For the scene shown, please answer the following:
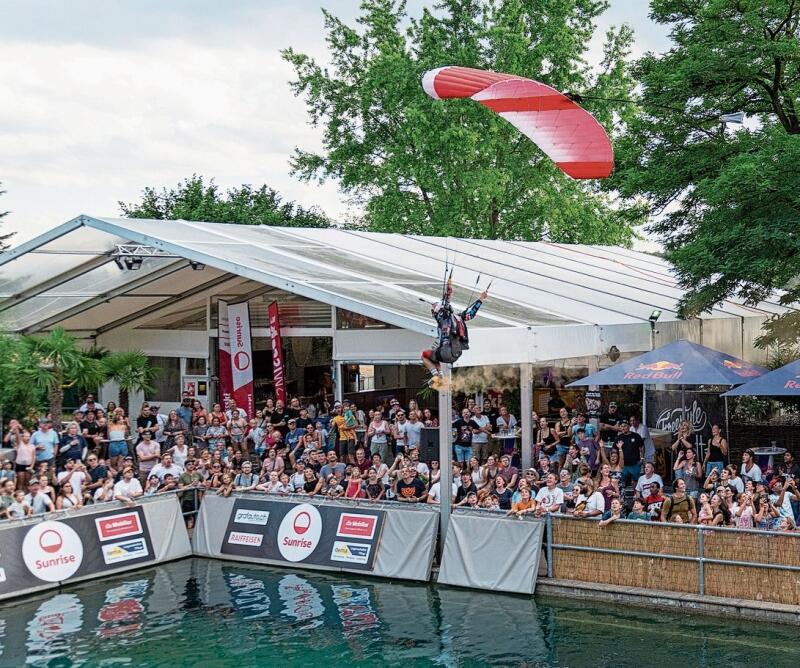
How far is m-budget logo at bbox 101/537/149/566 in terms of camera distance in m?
16.8

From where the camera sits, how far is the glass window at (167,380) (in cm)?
2727

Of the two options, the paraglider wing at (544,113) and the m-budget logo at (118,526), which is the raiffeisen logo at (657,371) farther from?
the m-budget logo at (118,526)

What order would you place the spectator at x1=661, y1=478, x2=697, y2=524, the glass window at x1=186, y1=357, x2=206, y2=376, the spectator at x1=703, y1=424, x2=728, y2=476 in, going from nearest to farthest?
→ 1. the spectator at x1=661, y1=478, x2=697, y2=524
2. the spectator at x1=703, y1=424, x2=728, y2=476
3. the glass window at x1=186, y1=357, x2=206, y2=376

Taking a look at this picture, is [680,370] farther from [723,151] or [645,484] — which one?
[723,151]

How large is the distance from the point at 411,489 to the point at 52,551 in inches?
222

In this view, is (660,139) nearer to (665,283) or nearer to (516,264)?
(516,264)

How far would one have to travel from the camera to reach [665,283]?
29266 millimetres

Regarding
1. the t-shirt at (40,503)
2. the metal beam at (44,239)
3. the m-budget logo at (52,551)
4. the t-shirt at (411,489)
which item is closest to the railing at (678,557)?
the t-shirt at (411,489)

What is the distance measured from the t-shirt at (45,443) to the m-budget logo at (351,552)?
6.33 meters

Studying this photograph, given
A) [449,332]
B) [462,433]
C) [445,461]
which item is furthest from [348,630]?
[462,433]

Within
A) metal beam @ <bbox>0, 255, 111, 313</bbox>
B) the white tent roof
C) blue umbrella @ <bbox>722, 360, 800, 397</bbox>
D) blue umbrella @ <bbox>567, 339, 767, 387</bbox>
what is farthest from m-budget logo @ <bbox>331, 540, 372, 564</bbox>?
metal beam @ <bbox>0, 255, 111, 313</bbox>

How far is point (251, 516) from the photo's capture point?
17.5 meters

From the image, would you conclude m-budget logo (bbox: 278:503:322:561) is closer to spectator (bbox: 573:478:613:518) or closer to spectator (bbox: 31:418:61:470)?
spectator (bbox: 573:478:613:518)

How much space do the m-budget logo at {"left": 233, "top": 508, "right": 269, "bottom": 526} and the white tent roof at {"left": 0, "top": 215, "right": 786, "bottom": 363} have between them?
374 centimetres
